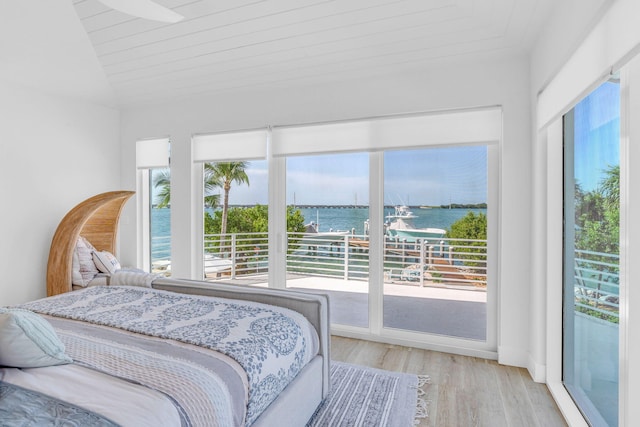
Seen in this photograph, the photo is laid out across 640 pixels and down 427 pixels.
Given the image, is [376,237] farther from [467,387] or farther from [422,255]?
[467,387]

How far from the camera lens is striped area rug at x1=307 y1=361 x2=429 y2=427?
194 cm

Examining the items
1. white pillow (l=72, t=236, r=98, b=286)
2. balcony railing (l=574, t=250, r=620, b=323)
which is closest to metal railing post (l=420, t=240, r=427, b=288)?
balcony railing (l=574, t=250, r=620, b=323)

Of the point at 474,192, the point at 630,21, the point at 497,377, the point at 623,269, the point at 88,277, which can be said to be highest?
the point at 630,21

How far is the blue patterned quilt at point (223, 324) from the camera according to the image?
1.45 m

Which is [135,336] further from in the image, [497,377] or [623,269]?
[497,377]

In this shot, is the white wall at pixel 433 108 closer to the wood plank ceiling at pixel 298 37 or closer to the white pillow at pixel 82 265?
the wood plank ceiling at pixel 298 37

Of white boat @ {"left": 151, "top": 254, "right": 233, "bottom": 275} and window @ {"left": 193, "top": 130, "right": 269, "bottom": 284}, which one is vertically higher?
window @ {"left": 193, "top": 130, "right": 269, "bottom": 284}

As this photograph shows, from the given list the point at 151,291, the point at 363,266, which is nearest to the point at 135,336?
the point at 151,291

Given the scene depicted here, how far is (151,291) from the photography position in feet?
7.81

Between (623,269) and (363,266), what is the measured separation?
204cm

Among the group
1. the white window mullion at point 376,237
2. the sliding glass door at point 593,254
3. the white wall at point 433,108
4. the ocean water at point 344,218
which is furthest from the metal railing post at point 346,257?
the sliding glass door at point 593,254

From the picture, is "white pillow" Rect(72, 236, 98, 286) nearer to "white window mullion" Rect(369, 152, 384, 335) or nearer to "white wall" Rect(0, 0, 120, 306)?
"white wall" Rect(0, 0, 120, 306)

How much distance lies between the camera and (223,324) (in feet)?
5.63

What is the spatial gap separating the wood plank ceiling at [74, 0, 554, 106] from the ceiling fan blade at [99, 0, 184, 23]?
0.66 meters
